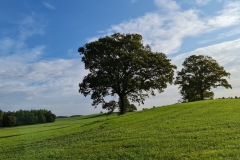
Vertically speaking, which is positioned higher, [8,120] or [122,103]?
[8,120]

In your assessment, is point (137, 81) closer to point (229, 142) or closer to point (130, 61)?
point (130, 61)

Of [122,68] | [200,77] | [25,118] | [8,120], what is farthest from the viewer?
[25,118]

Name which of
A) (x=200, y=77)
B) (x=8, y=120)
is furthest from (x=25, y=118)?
(x=200, y=77)

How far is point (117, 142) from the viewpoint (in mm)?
23547

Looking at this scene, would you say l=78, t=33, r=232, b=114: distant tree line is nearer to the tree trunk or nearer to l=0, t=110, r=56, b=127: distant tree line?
the tree trunk

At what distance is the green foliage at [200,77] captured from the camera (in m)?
75.1

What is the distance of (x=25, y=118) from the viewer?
373ft

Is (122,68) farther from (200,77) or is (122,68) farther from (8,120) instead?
(8,120)

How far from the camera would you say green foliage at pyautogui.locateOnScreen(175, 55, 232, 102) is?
246ft

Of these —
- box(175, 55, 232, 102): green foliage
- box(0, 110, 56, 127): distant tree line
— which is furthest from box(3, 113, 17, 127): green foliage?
box(175, 55, 232, 102): green foliage

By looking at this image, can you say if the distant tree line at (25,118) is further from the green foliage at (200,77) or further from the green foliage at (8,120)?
the green foliage at (200,77)

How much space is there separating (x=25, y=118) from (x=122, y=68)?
66.0 m

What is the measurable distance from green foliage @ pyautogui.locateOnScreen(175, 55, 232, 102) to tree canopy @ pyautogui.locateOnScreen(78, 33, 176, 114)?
59.7 feet

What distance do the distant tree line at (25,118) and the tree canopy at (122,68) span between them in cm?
5340
